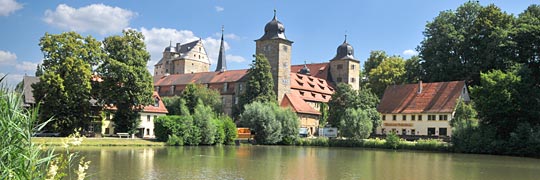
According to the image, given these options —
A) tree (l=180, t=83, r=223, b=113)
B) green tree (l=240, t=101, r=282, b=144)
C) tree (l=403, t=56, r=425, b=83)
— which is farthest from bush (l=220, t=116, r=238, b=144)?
tree (l=403, t=56, r=425, b=83)

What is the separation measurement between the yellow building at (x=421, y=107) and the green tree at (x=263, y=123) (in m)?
13.2

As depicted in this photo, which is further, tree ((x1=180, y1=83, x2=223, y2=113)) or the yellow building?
tree ((x1=180, y1=83, x2=223, y2=113))

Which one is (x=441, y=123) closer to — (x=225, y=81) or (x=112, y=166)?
(x=225, y=81)

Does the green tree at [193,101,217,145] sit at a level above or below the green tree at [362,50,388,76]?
below

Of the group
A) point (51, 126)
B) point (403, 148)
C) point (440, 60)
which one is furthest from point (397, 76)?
point (51, 126)

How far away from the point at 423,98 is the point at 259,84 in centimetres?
1841

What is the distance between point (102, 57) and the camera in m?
47.1

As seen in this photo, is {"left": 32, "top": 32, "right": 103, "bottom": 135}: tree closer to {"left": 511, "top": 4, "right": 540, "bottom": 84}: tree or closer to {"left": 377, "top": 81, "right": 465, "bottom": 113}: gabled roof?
{"left": 377, "top": 81, "right": 465, "bottom": 113}: gabled roof

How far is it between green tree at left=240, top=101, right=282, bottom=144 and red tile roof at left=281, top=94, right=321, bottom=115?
42.0 ft

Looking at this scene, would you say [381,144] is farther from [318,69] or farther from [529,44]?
[318,69]

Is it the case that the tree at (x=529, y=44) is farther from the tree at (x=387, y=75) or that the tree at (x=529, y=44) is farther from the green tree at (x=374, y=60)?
the green tree at (x=374, y=60)

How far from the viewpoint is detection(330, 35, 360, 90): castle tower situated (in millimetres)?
86625

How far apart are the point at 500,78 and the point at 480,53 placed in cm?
1751

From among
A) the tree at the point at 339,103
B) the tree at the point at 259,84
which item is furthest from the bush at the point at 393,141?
the tree at the point at 259,84
